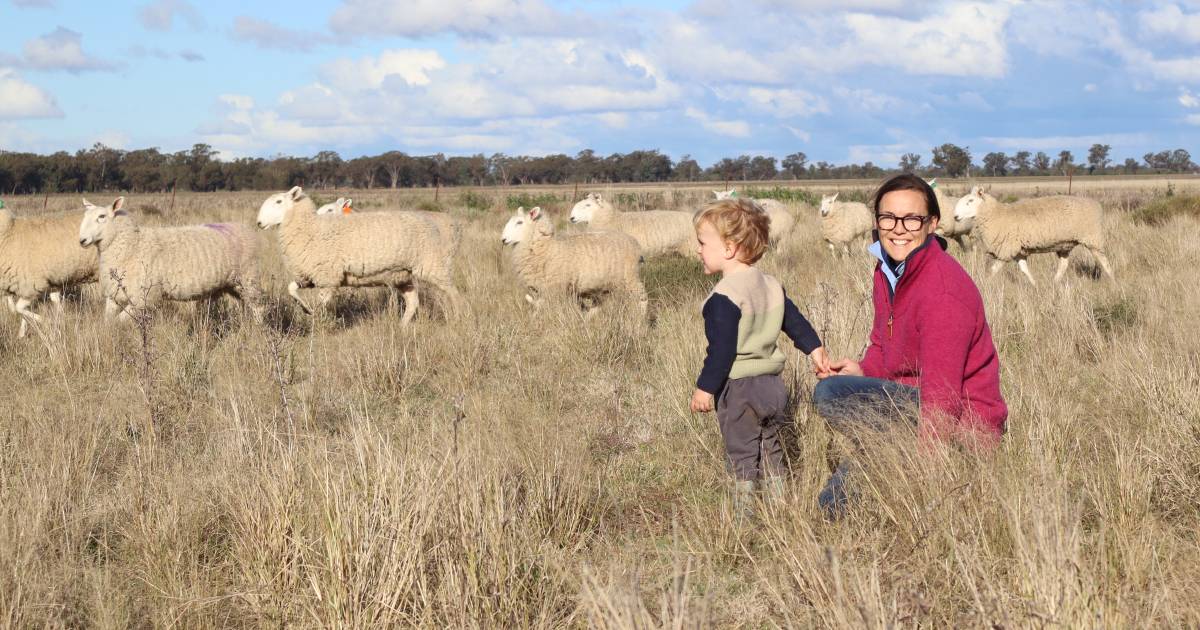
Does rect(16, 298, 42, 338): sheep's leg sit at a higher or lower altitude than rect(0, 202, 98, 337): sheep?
lower

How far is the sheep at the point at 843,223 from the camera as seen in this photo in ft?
56.6

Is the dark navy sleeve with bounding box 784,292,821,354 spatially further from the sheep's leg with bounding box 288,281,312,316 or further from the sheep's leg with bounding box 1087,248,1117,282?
the sheep's leg with bounding box 1087,248,1117,282

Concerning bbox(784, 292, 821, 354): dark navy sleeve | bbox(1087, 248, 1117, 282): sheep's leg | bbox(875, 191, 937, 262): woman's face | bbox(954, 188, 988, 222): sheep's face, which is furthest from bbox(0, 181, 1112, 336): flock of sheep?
bbox(1087, 248, 1117, 282): sheep's leg

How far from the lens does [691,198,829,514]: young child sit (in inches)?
152

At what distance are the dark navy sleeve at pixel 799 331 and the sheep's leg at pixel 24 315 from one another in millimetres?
7796

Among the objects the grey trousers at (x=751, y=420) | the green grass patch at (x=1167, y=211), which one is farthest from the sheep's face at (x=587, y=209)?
the grey trousers at (x=751, y=420)

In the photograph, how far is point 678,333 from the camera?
754cm

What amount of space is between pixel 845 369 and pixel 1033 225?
9.77 meters

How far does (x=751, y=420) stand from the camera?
4.00 m

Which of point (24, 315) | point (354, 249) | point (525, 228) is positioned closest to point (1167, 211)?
point (525, 228)

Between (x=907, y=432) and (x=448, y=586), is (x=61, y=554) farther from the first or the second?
(x=907, y=432)

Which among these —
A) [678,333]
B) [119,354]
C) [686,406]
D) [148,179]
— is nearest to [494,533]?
[686,406]

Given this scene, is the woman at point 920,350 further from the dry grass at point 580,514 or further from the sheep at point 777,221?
the sheep at point 777,221

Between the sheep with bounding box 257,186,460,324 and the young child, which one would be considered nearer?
the young child
